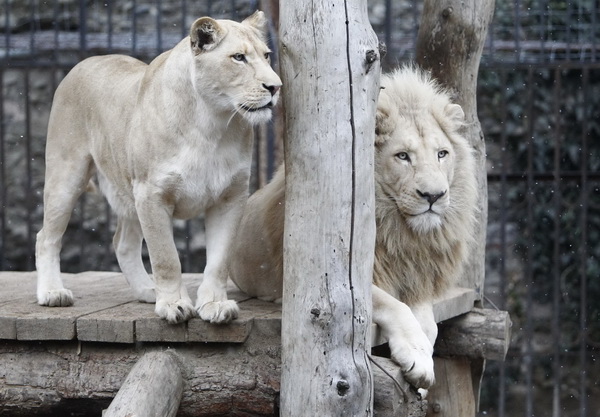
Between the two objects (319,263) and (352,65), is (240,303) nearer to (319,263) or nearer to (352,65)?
(319,263)

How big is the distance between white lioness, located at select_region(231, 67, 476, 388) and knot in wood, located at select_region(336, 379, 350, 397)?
57 centimetres

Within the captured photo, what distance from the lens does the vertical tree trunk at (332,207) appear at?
348 cm

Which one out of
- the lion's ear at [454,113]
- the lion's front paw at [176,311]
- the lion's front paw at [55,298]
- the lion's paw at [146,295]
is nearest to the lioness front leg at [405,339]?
the lion's front paw at [176,311]

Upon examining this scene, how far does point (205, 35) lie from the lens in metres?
3.65

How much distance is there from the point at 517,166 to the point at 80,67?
473 cm

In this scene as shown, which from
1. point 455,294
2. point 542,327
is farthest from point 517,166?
point 455,294

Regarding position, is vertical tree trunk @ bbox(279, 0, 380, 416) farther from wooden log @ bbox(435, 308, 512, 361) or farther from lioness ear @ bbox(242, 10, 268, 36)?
wooden log @ bbox(435, 308, 512, 361)

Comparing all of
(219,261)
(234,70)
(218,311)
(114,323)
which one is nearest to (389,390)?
(218,311)

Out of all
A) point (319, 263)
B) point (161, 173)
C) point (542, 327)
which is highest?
point (161, 173)

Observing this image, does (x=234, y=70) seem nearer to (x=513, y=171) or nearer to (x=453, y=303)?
(x=453, y=303)

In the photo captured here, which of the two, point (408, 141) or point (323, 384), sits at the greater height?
point (408, 141)

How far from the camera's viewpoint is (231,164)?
3838 millimetres

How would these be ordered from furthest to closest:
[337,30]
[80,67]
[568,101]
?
[568,101]
[80,67]
[337,30]

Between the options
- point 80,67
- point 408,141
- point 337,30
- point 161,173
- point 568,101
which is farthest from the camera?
point 568,101
